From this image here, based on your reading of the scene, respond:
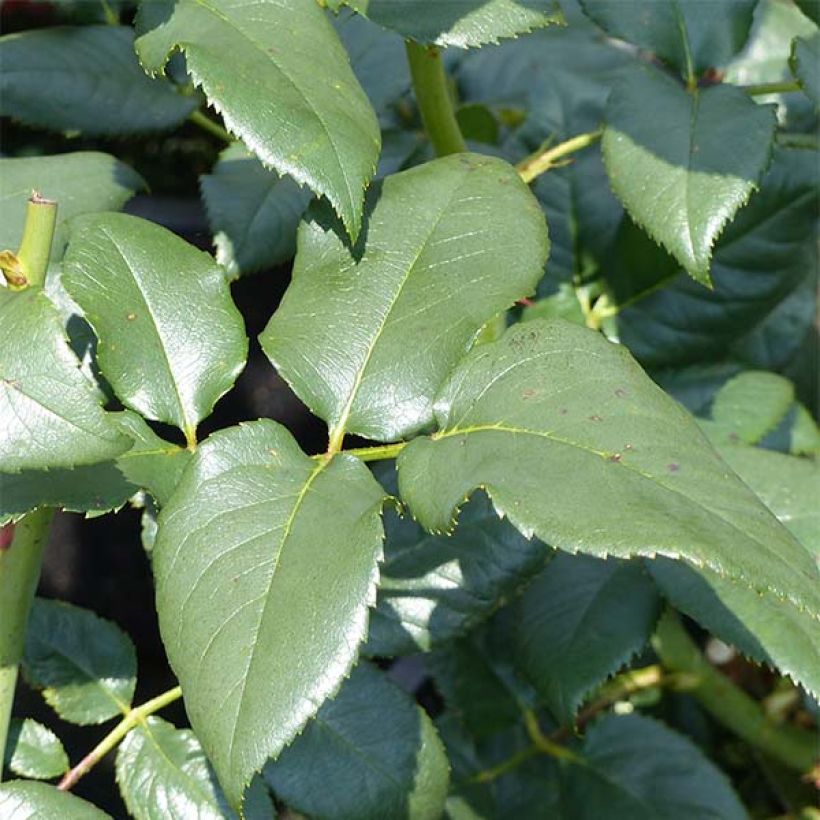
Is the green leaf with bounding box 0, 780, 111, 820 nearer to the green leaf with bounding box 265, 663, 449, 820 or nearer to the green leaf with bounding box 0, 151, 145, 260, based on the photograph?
the green leaf with bounding box 265, 663, 449, 820

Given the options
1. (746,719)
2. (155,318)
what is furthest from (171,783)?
(746,719)

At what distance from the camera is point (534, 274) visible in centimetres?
62

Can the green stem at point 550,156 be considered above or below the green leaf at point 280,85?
below

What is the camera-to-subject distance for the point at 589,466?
19.7 inches

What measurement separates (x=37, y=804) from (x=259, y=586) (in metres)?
0.20

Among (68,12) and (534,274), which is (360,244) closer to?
(534,274)

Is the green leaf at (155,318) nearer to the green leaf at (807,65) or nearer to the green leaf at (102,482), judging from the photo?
the green leaf at (102,482)

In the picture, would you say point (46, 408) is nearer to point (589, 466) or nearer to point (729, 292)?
point (589, 466)

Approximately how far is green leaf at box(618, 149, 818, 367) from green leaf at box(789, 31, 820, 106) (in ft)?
0.59

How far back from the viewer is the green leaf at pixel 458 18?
2.12 feet

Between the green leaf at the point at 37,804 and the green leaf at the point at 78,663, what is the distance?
0.10m

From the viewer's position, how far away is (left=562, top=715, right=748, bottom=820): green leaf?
3.13ft

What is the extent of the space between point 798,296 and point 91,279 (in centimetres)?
77

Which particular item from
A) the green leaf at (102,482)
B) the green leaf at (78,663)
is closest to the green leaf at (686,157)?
the green leaf at (102,482)
